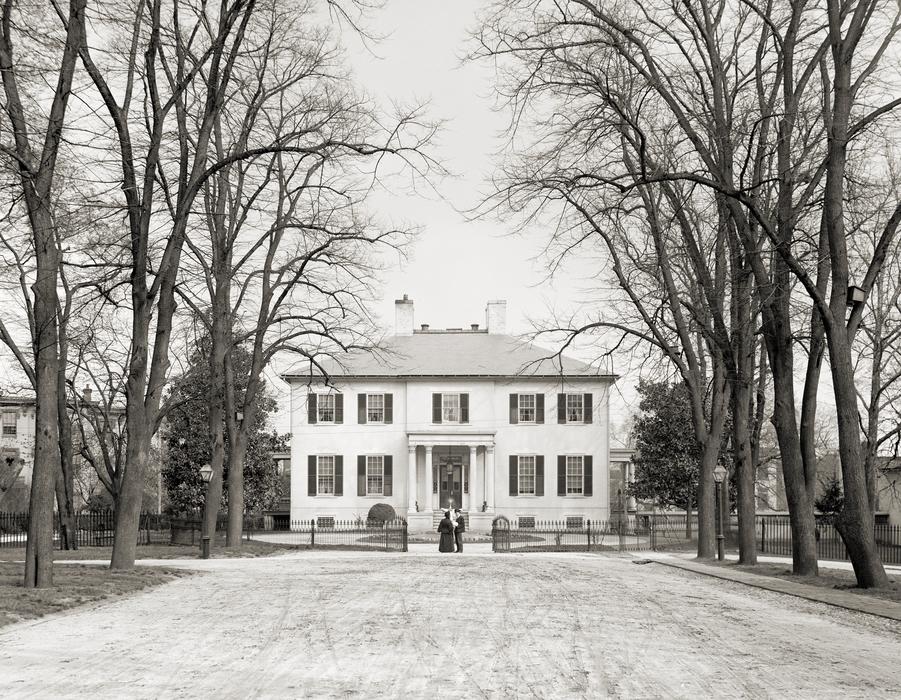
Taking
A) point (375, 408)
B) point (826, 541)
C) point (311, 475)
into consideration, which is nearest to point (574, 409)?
point (375, 408)

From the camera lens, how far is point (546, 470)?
47.0 m

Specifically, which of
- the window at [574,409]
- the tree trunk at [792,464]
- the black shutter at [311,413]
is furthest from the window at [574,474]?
the tree trunk at [792,464]

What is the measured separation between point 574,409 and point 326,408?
37.7ft

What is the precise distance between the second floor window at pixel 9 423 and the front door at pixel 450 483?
33.4 meters

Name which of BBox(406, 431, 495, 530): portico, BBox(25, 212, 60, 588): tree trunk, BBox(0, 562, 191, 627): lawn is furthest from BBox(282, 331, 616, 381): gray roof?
BBox(25, 212, 60, 588): tree trunk

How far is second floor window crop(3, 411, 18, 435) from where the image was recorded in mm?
65875

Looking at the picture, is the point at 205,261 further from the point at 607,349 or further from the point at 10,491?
the point at 10,491

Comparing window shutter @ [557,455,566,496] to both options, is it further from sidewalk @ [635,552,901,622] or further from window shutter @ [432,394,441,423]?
sidewalk @ [635,552,901,622]

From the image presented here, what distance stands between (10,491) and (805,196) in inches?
1604

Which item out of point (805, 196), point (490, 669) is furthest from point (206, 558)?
point (490, 669)

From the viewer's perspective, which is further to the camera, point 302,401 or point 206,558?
point 302,401

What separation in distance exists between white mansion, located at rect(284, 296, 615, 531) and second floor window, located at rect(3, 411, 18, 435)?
1100 inches

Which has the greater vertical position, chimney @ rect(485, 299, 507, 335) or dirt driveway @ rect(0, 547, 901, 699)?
chimney @ rect(485, 299, 507, 335)

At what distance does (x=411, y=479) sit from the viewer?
152 ft
